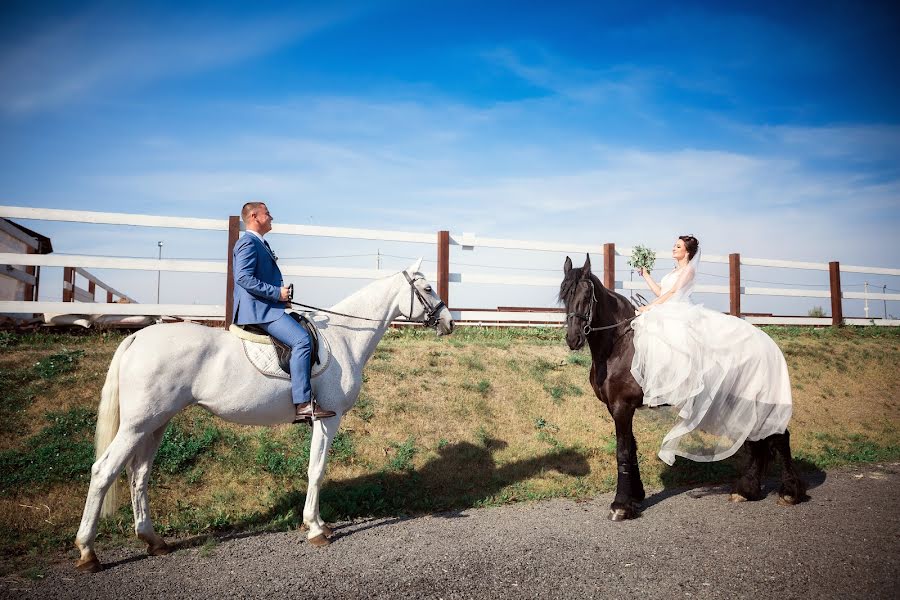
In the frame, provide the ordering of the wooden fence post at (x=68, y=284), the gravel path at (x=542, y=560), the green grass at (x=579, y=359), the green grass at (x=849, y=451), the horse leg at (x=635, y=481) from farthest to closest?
the wooden fence post at (x=68, y=284) < the green grass at (x=579, y=359) < the green grass at (x=849, y=451) < the horse leg at (x=635, y=481) < the gravel path at (x=542, y=560)

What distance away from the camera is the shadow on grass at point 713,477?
722 centimetres

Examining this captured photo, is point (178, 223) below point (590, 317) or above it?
above

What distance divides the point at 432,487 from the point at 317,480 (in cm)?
→ 199

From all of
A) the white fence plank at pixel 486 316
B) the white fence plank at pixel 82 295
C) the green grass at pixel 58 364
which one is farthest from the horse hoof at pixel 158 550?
the white fence plank at pixel 82 295

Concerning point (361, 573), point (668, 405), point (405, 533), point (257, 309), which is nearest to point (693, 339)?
point (668, 405)

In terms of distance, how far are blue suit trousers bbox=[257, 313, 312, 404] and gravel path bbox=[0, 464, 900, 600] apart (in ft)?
4.66

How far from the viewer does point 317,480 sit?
17.7ft

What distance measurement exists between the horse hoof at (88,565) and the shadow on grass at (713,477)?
18.7ft

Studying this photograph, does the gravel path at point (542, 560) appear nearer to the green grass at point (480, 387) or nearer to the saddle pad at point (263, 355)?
the saddle pad at point (263, 355)

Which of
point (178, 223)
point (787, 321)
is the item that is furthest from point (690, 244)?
point (787, 321)

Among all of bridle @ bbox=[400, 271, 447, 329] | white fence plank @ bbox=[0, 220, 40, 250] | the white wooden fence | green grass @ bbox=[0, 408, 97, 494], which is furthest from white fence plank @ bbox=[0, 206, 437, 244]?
bridle @ bbox=[400, 271, 447, 329]

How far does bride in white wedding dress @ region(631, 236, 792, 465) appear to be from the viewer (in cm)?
616

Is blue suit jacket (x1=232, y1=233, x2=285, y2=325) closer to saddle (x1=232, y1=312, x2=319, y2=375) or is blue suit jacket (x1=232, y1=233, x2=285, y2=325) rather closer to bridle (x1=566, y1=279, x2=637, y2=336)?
saddle (x1=232, y1=312, x2=319, y2=375)

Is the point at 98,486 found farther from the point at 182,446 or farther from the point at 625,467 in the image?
the point at 625,467
